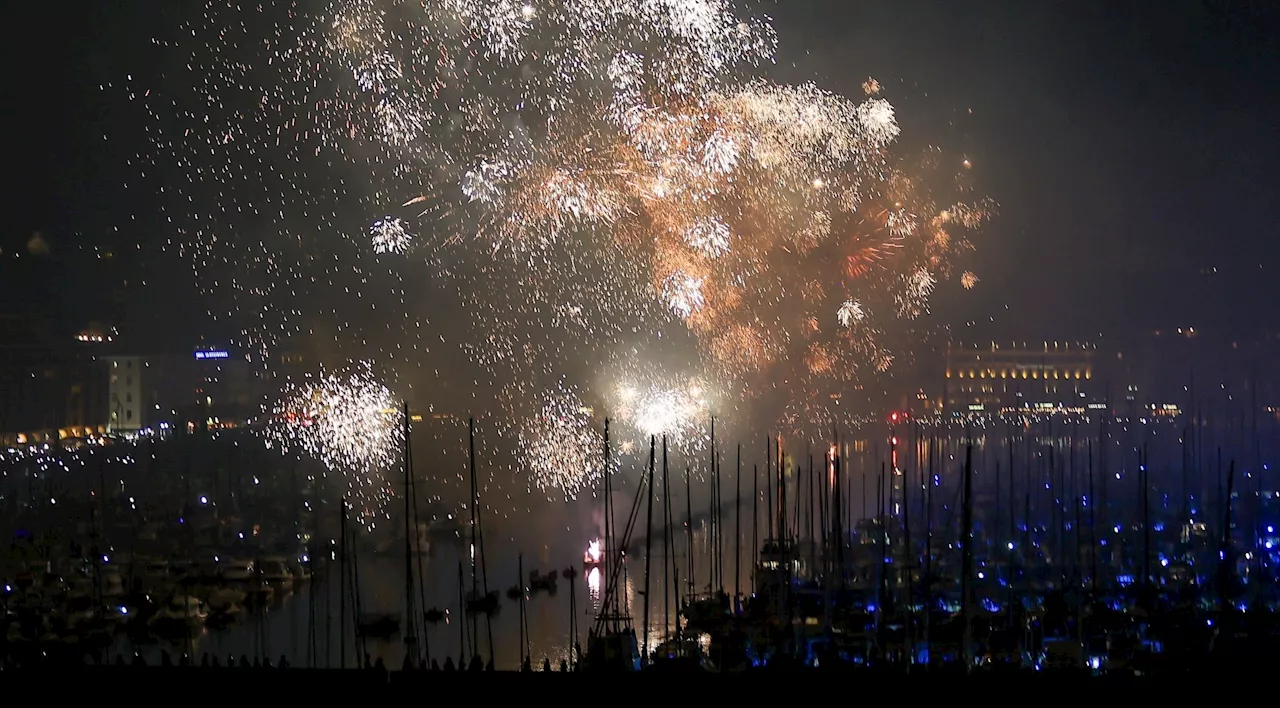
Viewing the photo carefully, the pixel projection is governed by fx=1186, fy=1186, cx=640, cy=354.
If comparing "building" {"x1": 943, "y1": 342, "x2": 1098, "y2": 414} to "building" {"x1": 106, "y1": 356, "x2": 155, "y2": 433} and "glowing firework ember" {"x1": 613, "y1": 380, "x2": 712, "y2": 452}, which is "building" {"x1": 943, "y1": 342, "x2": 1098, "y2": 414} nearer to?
"glowing firework ember" {"x1": 613, "y1": 380, "x2": 712, "y2": 452}

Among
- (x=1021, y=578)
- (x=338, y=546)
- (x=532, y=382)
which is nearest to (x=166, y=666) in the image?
(x=1021, y=578)

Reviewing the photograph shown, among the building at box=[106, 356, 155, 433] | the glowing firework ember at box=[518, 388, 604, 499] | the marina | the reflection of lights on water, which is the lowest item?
the reflection of lights on water

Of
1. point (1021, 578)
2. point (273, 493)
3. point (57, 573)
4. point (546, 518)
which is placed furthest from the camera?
point (273, 493)

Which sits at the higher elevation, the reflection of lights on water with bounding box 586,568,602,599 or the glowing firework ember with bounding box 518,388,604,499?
the glowing firework ember with bounding box 518,388,604,499

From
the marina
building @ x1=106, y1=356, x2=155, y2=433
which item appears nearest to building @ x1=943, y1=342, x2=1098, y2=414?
the marina

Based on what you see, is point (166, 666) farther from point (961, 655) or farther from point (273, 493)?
point (273, 493)

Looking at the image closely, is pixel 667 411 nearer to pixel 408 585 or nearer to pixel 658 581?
pixel 658 581

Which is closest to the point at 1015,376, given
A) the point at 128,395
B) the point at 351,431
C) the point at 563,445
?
the point at 563,445

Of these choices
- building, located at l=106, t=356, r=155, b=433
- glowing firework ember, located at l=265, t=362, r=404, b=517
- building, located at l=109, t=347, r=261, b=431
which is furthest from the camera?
building, located at l=109, t=347, r=261, b=431
